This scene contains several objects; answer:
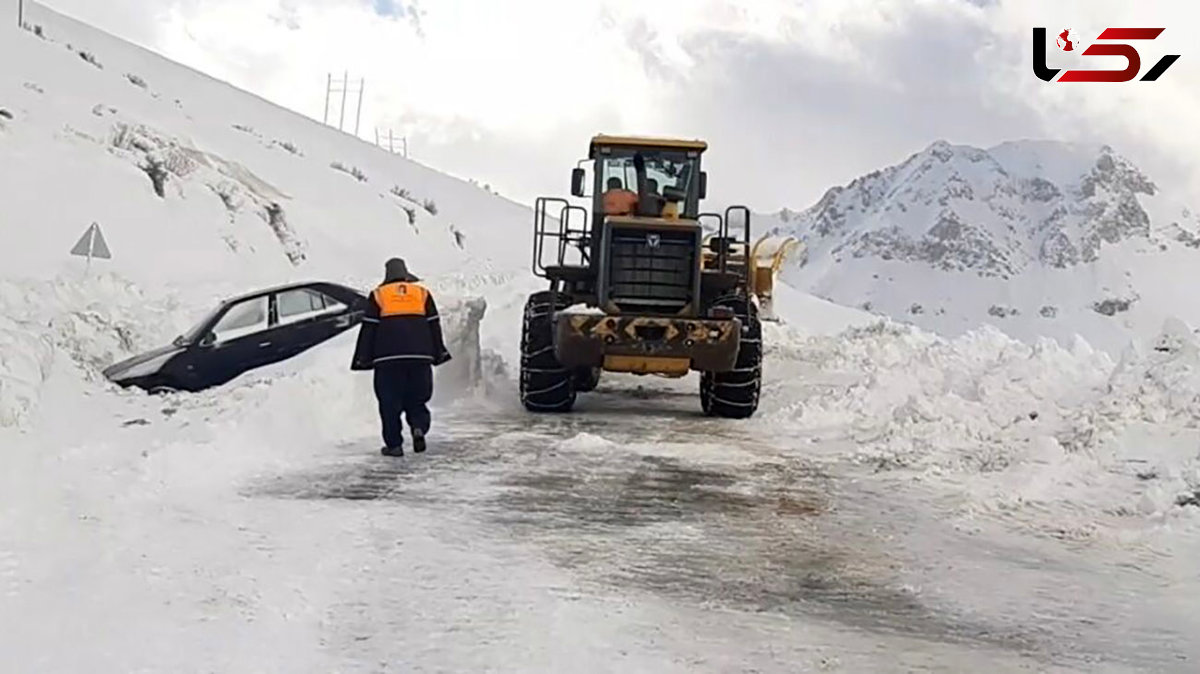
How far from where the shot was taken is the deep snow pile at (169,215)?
14797 mm

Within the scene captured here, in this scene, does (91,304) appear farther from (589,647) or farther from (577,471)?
(589,647)

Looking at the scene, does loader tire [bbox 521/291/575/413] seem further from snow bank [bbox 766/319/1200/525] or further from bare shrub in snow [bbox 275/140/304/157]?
bare shrub in snow [bbox 275/140/304/157]

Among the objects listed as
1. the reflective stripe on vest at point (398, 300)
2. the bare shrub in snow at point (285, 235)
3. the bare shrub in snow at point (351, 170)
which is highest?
the bare shrub in snow at point (351, 170)

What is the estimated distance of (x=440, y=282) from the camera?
27.6m

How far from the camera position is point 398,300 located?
1026 centimetres

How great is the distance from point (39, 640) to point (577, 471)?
16.7ft

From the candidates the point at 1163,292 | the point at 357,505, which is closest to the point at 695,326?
the point at 357,505

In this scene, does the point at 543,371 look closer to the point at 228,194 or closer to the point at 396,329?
the point at 396,329

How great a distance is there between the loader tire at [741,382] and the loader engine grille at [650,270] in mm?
794

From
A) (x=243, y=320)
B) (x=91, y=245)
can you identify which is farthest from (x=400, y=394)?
(x=91, y=245)

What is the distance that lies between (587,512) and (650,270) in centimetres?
594

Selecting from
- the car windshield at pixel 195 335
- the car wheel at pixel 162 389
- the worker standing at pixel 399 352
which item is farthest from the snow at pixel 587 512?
the car windshield at pixel 195 335

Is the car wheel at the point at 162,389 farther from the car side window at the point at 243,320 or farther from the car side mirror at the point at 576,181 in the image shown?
the car side mirror at the point at 576,181

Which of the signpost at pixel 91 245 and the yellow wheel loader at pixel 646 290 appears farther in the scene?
the signpost at pixel 91 245
